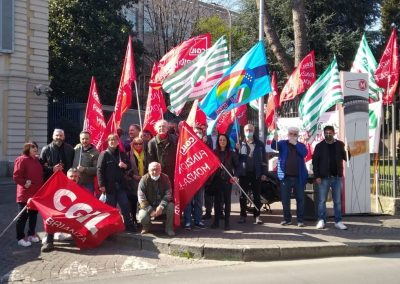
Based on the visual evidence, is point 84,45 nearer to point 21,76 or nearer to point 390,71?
point 21,76

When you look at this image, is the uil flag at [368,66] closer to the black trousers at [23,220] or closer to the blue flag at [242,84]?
the blue flag at [242,84]

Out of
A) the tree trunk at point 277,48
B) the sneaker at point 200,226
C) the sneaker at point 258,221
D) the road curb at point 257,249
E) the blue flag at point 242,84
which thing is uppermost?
the tree trunk at point 277,48

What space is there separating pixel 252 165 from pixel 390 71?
14.3ft

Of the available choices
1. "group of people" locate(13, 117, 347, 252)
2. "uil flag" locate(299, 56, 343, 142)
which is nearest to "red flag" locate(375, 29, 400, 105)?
"uil flag" locate(299, 56, 343, 142)

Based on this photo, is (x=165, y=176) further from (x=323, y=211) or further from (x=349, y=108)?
(x=349, y=108)

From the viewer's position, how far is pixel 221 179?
1001cm

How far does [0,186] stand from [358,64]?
43.3ft

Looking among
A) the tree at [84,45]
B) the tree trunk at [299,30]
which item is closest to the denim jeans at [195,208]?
the tree trunk at [299,30]

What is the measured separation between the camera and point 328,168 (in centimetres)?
1005

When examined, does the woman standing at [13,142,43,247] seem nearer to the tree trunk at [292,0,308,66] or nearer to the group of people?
the group of people

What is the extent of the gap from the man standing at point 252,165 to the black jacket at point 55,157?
328cm

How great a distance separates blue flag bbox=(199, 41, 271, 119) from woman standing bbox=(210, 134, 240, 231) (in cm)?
71

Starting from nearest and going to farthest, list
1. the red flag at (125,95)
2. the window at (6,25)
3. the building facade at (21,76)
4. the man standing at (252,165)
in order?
1. the man standing at (252,165)
2. the red flag at (125,95)
3. the window at (6,25)
4. the building facade at (21,76)

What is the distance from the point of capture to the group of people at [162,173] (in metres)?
9.26
